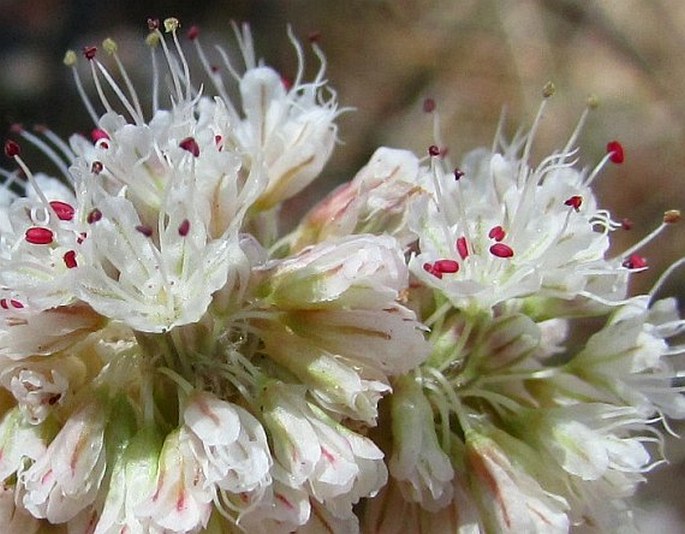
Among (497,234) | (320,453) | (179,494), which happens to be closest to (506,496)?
(320,453)

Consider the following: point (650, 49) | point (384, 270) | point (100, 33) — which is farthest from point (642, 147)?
point (384, 270)

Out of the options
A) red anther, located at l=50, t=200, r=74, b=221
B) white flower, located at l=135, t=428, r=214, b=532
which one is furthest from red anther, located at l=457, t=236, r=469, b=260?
red anther, located at l=50, t=200, r=74, b=221

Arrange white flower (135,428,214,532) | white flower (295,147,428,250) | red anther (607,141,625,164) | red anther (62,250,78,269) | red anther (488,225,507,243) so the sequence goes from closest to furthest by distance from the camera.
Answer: white flower (135,428,214,532) < red anther (62,250,78,269) < red anther (488,225,507,243) < white flower (295,147,428,250) < red anther (607,141,625,164)

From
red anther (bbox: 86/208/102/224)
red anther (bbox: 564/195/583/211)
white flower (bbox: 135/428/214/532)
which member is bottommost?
white flower (bbox: 135/428/214/532)

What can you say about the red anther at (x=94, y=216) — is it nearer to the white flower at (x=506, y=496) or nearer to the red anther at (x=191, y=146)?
the red anther at (x=191, y=146)

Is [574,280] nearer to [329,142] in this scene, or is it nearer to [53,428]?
[329,142]

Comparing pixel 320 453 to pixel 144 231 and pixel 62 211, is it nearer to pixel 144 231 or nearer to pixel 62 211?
pixel 144 231

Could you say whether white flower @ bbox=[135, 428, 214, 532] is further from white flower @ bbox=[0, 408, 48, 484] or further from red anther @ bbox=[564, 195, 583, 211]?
red anther @ bbox=[564, 195, 583, 211]
